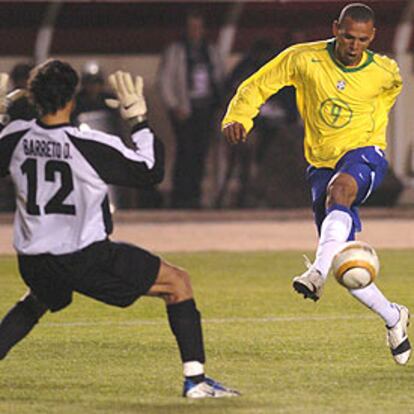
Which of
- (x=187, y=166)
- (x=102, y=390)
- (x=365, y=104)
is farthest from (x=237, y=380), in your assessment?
(x=187, y=166)

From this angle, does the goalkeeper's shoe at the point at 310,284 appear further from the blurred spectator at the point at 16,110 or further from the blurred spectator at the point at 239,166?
the blurred spectator at the point at 239,166

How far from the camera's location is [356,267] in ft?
30.5

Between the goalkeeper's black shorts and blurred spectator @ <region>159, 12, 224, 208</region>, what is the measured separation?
38.8 ft

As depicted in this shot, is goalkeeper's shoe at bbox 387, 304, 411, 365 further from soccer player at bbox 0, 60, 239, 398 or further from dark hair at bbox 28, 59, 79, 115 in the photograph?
dark hair at bbox 28, 59, 79, 115

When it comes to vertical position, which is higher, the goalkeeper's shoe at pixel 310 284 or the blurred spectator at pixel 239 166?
the goalkeeper's shoe at pixel 310 284

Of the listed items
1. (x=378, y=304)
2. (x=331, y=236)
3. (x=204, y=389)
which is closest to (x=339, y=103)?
(x=331, y=236)

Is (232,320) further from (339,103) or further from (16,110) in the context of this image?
(16,110)

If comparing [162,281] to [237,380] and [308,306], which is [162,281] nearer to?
[237,380]

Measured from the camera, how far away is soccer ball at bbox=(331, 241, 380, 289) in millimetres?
9305

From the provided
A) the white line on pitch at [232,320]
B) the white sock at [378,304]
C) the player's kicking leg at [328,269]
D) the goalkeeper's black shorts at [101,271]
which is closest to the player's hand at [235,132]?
the player's kicking leg at [328,269]

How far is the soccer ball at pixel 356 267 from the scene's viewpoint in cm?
930

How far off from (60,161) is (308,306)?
492 centimetres

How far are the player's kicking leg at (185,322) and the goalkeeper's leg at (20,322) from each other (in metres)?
0.67

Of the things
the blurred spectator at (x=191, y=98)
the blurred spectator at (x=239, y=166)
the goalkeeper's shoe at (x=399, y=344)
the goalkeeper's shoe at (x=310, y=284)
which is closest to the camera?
the goalkeeper's shoe at (x=310, y=284)
